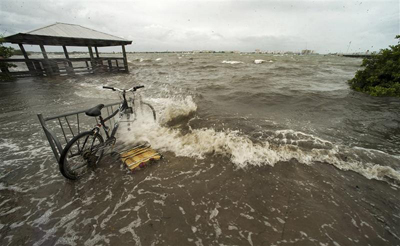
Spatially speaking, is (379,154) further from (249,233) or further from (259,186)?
(249,233)

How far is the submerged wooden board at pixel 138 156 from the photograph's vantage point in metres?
3.68

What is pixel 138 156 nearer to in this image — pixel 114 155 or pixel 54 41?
pixel 114 155

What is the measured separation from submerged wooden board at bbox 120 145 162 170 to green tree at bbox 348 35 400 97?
14071 millimetres

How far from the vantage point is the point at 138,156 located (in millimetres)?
4000

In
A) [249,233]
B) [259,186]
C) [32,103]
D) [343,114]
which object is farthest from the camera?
[32,103]

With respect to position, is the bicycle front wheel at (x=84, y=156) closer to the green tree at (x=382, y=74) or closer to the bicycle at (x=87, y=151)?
the bicycle at (x=87, y=151)

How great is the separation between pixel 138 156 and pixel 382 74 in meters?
15.7

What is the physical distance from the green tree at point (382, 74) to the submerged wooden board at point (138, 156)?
1407cm

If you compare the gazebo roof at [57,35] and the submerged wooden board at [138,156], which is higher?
the gazebo roof at [57,35]

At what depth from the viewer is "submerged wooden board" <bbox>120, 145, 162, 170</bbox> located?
12.1 feet

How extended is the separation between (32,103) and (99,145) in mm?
8124

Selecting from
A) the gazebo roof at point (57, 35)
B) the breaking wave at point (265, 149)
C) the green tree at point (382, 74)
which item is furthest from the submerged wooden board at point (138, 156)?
the gazebo roof at point (57, 35)

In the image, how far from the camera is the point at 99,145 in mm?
3586

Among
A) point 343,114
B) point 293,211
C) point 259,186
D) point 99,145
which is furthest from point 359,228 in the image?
point 343,114
